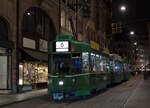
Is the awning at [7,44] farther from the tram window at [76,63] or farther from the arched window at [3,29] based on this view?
the tram window at [76,63]

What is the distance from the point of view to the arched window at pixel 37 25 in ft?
78.2

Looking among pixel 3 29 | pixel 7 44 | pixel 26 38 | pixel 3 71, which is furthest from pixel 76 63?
pixel 26 38

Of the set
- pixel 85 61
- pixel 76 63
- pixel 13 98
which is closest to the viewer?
pixel 76 63

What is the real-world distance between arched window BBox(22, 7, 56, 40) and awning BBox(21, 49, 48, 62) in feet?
4.66

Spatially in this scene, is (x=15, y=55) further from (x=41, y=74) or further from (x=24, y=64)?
(x=41, y=74)

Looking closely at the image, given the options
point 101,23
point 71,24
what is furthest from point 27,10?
point 101,23

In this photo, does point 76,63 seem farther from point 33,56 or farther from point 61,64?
point 33,56

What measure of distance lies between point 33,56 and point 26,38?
5.31 feet

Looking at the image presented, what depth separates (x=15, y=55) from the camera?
21.5 m

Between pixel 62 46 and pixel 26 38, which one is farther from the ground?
pixel 26 38

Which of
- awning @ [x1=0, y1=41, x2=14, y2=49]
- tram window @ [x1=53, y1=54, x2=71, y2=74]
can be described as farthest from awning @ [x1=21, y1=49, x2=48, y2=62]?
tram window @ [x1=53, y1=54, x2=71, y2=74]

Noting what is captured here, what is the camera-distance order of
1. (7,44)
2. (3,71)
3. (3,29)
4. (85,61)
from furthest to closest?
1. (3,71)
2. (3,29)
3. (7,44)
4. (85,61)

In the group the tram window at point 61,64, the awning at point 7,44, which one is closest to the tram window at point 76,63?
the tram window at point 61,64

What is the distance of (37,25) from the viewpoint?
85.4 ft
